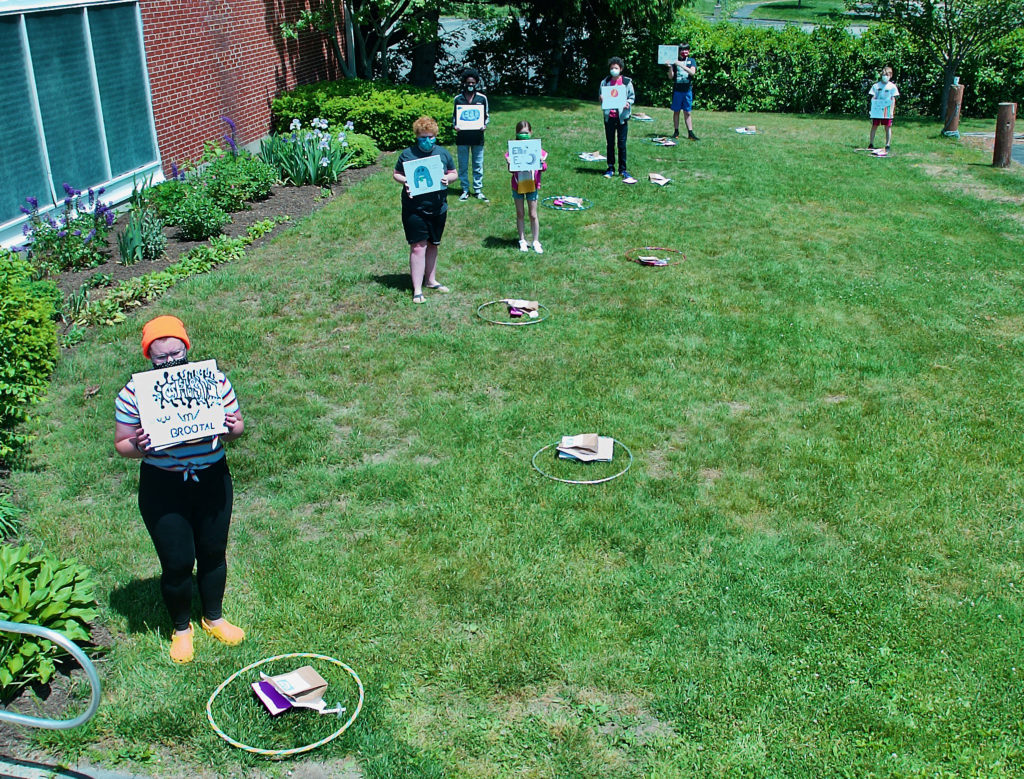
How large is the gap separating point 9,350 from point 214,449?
3.16m

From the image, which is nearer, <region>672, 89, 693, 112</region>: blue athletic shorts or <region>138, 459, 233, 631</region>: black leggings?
<region>138, 459, 233, 631</region>: black leggings

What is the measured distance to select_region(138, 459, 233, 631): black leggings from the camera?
4.66 metres

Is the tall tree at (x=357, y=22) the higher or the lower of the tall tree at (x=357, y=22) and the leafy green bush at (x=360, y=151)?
the higher

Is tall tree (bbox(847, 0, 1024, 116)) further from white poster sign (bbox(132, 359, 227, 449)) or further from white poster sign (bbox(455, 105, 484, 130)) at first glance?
white poster sign (bbox(132, 359, 227, 449))

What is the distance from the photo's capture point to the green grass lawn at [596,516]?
179 inches

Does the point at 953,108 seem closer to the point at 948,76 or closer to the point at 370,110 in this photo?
the point at 948,76

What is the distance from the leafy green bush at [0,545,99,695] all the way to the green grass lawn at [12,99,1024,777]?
29 centimetres

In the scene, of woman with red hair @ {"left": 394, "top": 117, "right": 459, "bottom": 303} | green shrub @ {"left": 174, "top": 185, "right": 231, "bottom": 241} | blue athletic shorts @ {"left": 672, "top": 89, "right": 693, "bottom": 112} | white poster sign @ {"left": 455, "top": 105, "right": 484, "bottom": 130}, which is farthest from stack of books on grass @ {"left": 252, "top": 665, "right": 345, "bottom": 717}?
blue athletic shorts @ {"left": 672, "top": 89, "right": 693, "bottom": 112}

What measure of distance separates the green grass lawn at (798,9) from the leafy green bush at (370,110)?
33.2 m

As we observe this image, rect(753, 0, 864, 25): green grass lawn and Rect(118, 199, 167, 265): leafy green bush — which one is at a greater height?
Rect(753, 0, 864, 25): green grass lawn

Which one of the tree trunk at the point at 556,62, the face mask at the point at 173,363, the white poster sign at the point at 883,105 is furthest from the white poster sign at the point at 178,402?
the tree trunk at the point at 556,62

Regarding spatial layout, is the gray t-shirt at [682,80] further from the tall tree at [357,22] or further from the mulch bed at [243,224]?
the mulch bed at [243,224]

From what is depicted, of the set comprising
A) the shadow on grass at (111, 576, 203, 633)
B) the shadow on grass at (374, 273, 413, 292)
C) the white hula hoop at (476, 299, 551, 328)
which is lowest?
the shadow on grass at (111, 576, 203, 633)

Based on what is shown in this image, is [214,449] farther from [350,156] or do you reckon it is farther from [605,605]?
[350,156]
